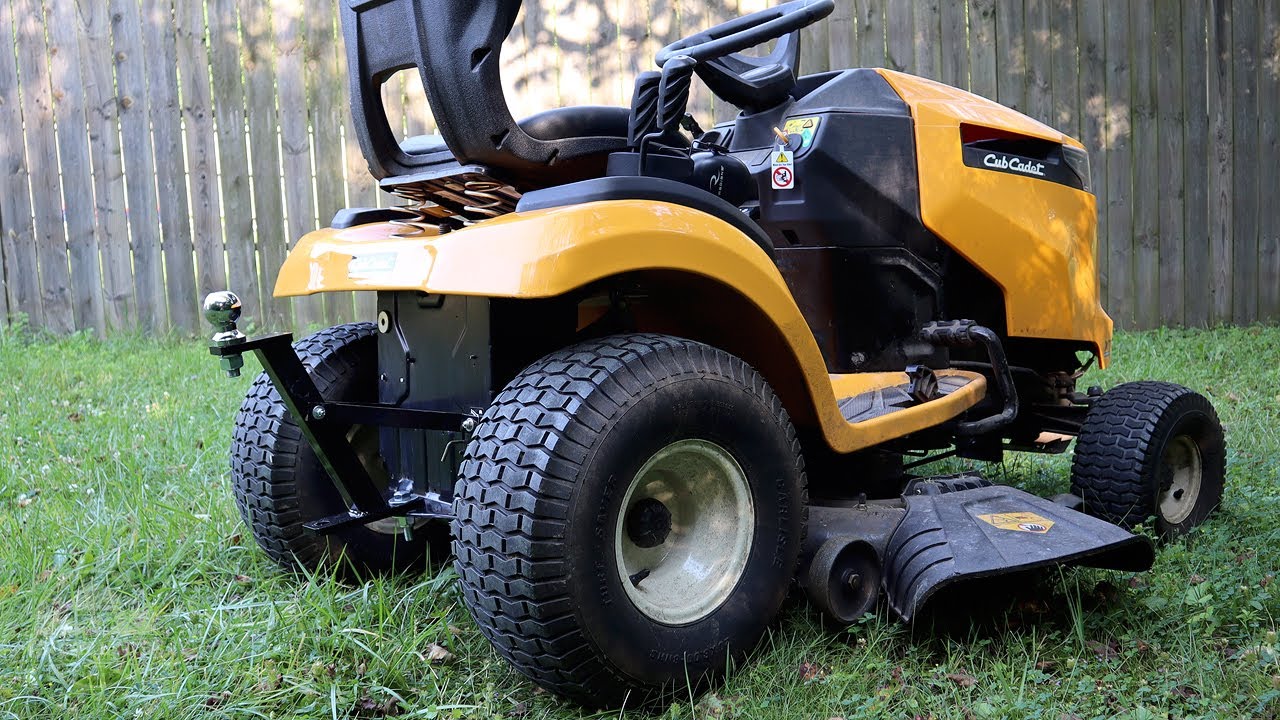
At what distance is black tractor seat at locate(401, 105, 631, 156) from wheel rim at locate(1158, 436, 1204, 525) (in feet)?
6.94

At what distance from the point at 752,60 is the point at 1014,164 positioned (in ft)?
2.89

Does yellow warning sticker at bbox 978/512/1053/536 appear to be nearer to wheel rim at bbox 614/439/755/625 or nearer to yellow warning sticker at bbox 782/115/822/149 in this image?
wheel rim at bbox 614/439/755/625

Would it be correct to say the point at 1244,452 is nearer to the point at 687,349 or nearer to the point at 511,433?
the point at 687,349

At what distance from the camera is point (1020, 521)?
2654 millimetres

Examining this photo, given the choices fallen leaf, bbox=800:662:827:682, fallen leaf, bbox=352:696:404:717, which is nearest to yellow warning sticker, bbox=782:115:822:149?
→ fallen leaf, bbox=800:662:827:682

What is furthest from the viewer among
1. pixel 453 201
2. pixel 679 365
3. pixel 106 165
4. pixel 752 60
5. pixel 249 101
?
pixel 106 165

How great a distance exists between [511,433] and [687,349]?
44cm

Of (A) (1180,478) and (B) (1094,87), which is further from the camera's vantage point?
(B) (1094,87)

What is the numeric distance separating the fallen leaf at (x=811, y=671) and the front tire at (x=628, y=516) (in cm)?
14

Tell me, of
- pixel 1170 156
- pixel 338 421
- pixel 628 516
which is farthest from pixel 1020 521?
pixel 1170 156

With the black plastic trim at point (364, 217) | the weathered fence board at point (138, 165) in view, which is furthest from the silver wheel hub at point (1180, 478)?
the weathered fence board at point (138, 165)

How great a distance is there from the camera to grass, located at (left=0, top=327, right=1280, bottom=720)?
88.3 inches

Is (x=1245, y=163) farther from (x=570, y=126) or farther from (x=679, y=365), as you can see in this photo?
(x=679, y=365)

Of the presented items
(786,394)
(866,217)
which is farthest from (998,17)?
(786,394)
